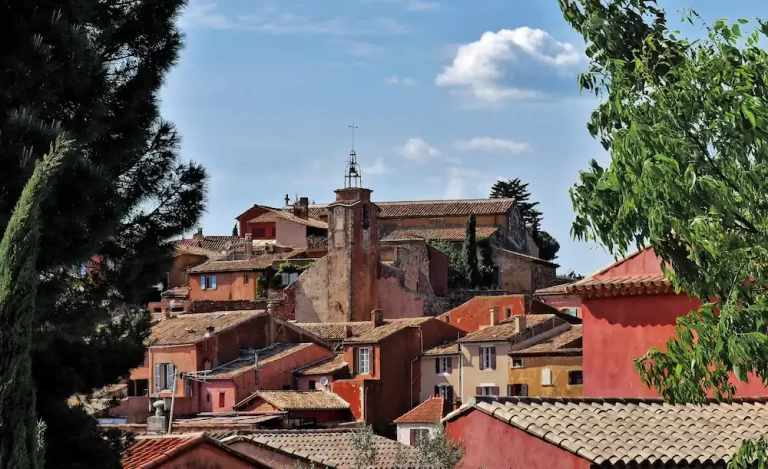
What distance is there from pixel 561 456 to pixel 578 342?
3219cm

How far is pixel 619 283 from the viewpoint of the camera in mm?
23047

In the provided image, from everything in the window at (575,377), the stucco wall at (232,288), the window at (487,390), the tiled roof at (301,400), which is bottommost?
the tiled roof at (301,400)

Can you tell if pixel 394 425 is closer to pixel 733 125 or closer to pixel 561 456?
pixel 561 456

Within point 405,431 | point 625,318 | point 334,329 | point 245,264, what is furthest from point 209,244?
point 625,318

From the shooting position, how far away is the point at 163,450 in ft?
→ 66.8

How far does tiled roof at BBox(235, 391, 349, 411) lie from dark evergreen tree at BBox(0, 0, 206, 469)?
99.1 feet

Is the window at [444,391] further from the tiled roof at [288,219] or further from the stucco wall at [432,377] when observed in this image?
the tiled roof at [288,219]

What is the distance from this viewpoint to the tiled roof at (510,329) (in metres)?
52.7

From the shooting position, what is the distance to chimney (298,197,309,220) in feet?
282

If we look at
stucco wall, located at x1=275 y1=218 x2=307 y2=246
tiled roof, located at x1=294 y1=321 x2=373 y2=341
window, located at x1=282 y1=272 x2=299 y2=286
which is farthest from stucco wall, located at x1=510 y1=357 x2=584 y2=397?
stucco wall, located at x1=275 y1=218 x2=307 y2=246

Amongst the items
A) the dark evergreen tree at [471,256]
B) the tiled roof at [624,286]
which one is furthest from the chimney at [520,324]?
the tiled roof at [624,286]

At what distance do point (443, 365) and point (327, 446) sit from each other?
80.2ft

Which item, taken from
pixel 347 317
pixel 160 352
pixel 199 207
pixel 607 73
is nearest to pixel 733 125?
pixel 607 73

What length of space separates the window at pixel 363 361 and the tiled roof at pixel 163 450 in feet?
107
